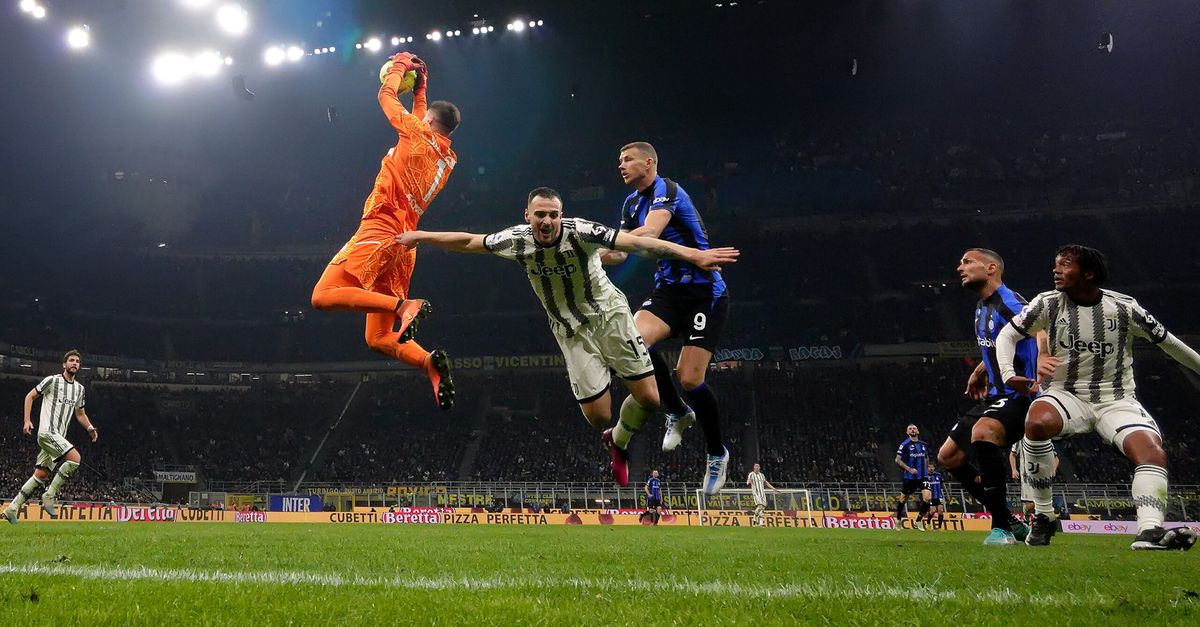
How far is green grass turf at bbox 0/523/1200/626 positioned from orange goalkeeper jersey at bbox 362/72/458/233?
3315 mm

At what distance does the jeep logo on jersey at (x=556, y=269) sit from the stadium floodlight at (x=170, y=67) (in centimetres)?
2480

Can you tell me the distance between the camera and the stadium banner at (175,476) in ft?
106

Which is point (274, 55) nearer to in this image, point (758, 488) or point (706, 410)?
point (758, 488)

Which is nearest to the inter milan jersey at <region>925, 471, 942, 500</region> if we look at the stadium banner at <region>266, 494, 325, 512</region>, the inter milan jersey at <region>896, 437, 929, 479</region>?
the inter milan jersey at <region>896, 437, 929, 479</region>

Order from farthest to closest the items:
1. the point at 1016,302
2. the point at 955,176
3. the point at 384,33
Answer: the point at 955,176 < the point at 384,33 < the point at 1016,302

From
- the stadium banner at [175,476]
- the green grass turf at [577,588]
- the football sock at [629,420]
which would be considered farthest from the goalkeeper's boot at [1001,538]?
the stadium banner at [175,476]

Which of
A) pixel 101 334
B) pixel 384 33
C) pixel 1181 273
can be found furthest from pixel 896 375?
pixel 101 334

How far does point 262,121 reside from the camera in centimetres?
3312

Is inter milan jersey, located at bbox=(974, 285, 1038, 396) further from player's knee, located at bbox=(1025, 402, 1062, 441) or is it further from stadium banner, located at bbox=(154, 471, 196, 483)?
stadium banner, located at bbox=(154, 471, 196, 483)

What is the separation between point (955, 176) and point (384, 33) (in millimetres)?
26842

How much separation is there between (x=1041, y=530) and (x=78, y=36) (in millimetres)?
27516

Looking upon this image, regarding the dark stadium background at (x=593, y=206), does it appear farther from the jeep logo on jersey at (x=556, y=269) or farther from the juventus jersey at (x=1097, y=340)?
the juventus jersey at (x=1097, y=340)

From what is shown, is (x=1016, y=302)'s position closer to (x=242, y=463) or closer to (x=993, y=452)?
(x=993, y=452)

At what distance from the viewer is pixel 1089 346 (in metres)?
5.88
